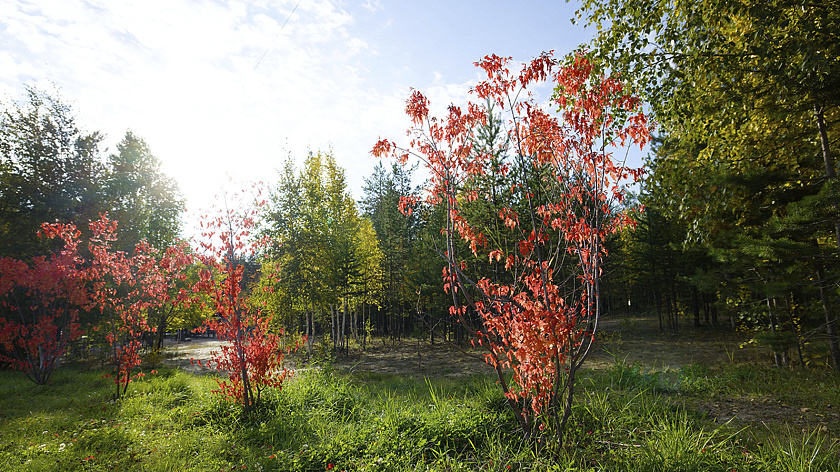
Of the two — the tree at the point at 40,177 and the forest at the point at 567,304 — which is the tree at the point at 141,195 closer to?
the tree at the point at 40,177

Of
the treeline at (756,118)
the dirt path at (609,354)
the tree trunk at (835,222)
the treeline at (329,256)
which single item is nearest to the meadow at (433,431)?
the tree trunk at (835,222)

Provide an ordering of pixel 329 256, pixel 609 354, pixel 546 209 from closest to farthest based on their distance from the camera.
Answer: pixel 546 209
pixel 609 354
pixel 329 256

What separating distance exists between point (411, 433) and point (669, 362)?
10384mm

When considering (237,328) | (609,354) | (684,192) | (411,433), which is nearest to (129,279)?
(237,328)

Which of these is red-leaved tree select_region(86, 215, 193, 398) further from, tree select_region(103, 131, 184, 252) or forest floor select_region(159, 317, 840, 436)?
tree select_region(103, 131, 184, 252)

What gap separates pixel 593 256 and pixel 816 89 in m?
4.46

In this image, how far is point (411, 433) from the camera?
13.3 feet

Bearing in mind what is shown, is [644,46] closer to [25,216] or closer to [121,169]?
[25,216]

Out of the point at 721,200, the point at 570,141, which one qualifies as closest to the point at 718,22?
the point at 721,200

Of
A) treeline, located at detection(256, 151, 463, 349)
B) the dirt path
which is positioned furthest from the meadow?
treeline, located at detection(256, 151, 463, 349)

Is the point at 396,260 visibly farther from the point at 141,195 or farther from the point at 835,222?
the point at 835,222

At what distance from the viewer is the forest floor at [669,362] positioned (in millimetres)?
4704

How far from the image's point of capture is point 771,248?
19.1 feet

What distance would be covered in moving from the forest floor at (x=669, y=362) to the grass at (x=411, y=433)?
0.12 metres
